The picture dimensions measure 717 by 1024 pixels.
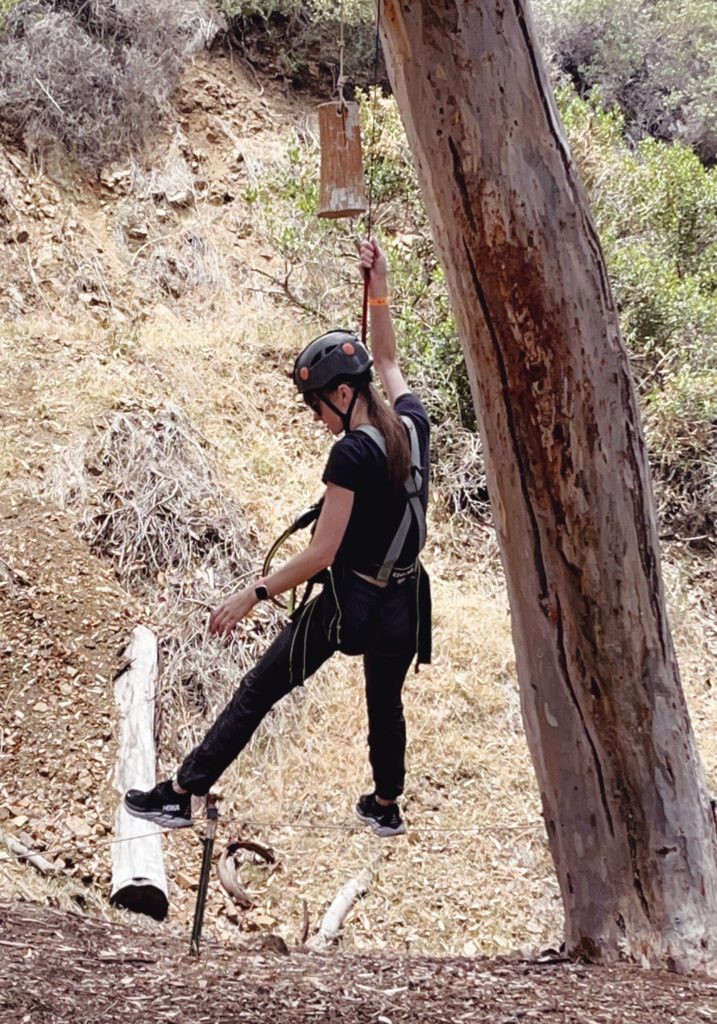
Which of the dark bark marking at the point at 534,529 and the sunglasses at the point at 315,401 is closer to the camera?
the dark bark marking at the point at 534,529

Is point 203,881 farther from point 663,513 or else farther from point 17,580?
point 663,513

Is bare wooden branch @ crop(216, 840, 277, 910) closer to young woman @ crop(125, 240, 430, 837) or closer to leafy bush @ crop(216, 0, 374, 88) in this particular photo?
young woman @ crop(125, 240, 430, 837)

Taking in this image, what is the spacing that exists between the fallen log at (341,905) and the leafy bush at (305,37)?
430 inches

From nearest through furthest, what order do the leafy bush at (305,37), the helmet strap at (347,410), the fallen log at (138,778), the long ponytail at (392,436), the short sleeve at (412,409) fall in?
the long ponytail at (392,436)
the helmet strap at (347,410)
the short sleeve at (412,409)
the fallen log at (138,778)
the leafy bush at (305,37)

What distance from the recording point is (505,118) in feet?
12.0

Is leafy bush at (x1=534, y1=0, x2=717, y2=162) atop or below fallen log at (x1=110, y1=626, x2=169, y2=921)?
atop

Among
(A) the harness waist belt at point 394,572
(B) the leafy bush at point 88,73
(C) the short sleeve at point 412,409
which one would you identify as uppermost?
(B) the leafy bush at point 88,73

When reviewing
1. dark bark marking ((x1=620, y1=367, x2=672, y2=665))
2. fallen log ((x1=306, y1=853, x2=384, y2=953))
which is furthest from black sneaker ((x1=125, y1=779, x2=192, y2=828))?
fallen log ((x1=306, y1=853, x2=384, y2=953))

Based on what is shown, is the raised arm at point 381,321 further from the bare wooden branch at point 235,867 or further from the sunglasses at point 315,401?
the bare wooden branch at point 235,867

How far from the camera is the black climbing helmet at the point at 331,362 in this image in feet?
13.2

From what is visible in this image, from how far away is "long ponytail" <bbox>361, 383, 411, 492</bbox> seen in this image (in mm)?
3943

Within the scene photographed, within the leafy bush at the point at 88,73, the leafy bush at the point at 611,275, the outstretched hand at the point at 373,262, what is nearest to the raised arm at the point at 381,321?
the outstretched hand at the point at 373,262

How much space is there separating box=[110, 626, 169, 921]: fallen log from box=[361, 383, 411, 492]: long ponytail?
294cm

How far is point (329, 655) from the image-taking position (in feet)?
14.2
